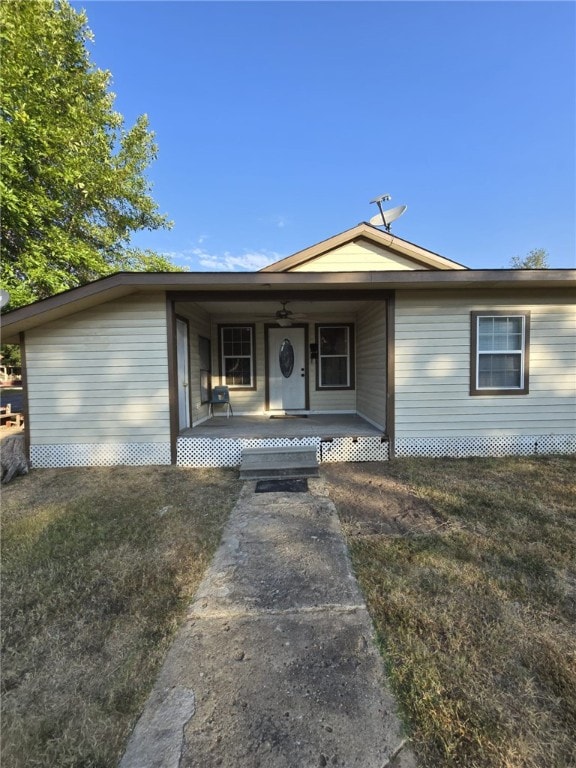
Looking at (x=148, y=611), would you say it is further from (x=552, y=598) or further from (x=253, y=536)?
(x=552, y=598)

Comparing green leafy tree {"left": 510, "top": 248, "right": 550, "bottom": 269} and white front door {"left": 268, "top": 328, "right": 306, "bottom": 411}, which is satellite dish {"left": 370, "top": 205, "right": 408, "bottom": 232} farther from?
green leafy tree {"left": 510, "top": 248, "right": 550, "bottom": 269}

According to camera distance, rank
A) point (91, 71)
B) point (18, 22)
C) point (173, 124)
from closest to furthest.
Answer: point (18, 22)
point (91, 71)
point (173, 124)

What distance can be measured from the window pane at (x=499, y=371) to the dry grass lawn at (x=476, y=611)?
1.89 m

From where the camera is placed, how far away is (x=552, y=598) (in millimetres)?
2299

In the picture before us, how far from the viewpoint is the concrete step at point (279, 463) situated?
5.10m

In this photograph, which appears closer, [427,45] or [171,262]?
[427,45]

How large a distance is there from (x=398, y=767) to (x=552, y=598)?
1627mm

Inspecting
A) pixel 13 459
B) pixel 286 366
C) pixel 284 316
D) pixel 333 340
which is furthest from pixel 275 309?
pixel 13 459

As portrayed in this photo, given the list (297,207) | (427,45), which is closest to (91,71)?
(297,207)

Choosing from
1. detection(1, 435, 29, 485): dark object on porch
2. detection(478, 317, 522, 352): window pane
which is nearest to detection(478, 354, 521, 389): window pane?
detection(478, 317, 522, 352): window pane

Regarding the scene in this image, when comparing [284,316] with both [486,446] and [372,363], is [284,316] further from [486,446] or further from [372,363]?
[486,446]

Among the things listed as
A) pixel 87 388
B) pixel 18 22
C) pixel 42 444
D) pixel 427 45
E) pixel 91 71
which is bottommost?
pixel 42 444

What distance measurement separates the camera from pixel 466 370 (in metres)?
5.80

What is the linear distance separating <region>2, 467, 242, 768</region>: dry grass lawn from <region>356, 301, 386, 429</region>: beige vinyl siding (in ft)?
10.6
